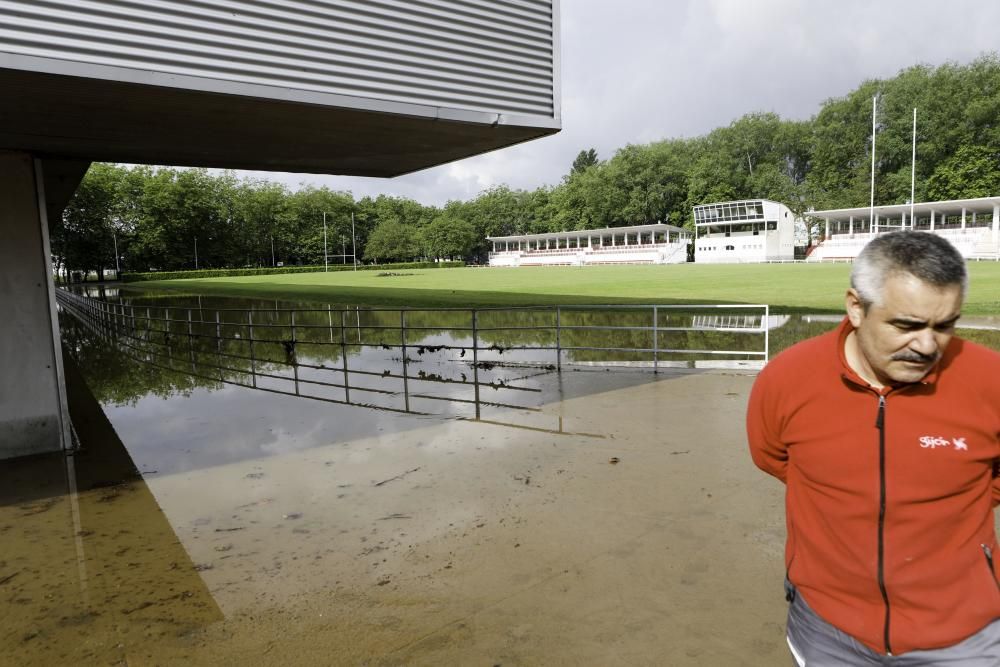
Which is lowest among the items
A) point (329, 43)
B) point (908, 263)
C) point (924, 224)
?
point (908, 263)

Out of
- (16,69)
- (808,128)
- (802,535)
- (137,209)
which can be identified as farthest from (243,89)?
(808,128)

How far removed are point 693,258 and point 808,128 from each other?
29944 mm

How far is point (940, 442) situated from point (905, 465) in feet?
0.33

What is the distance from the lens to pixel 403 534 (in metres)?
4.51

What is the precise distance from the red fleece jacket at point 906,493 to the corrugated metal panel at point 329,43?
5.04 metres

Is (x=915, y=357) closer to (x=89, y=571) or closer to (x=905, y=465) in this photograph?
(x=905, y=465)

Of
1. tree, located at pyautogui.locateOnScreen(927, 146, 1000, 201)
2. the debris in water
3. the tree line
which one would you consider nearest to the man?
the debris in water

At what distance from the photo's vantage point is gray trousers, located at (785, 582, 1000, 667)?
165cm

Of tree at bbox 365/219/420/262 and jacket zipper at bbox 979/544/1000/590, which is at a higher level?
tree at bbox 365/219/420/262

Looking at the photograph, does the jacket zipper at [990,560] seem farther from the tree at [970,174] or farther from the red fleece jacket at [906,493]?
the tree at [970,174]

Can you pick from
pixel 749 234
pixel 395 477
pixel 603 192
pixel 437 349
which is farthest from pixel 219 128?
pixel 603 192

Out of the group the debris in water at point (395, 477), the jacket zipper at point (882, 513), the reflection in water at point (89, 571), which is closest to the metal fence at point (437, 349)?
the debris in water at point (395, 477)

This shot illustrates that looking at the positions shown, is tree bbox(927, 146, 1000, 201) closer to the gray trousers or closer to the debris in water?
the debris in water

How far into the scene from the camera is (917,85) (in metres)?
76.2
